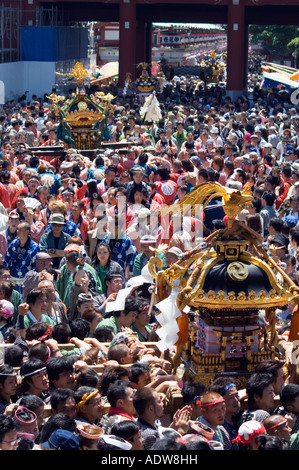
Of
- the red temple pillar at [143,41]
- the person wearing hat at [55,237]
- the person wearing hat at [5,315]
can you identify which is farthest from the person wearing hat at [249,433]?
the red temple pillar at [143,41]

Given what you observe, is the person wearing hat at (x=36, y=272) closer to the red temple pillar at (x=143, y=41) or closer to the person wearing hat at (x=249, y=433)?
the person wearing hat at (x=249, y=433)

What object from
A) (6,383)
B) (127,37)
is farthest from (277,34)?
(6,383)

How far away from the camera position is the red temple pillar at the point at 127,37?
3722 centimetres

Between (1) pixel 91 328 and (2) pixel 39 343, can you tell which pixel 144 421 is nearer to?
(2) pixel 39 343

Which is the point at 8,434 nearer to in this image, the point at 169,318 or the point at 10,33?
the point at 169,318

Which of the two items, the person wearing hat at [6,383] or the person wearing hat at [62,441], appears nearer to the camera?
the person wearing hat at [62,441]

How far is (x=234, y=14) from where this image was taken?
36625mm

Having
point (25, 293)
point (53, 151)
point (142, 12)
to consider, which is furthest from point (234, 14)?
point (25, 293)

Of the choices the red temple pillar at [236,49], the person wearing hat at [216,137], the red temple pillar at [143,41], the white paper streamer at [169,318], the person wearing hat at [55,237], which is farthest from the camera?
the red temple pillar at [143,41]

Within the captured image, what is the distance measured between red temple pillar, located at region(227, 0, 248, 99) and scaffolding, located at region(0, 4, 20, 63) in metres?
8.37

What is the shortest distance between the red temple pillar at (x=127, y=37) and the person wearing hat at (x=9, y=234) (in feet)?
92.4

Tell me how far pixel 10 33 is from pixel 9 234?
29.2 m

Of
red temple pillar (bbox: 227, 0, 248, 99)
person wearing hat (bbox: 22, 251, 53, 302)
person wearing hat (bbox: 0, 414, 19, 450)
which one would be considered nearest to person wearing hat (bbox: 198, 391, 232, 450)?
person wearing hat (bbox: 0, 414, 19, 450)

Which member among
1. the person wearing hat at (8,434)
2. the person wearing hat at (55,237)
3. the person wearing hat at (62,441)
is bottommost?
the person wearing hat at (62,441)
